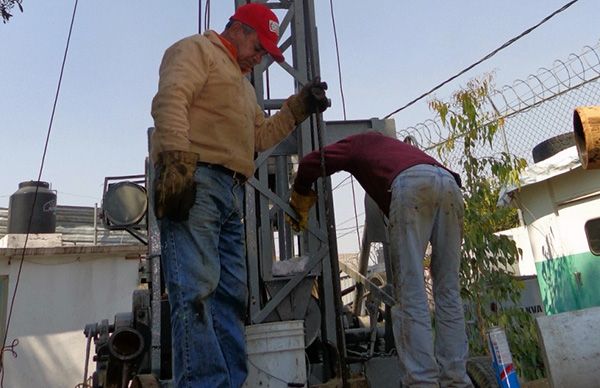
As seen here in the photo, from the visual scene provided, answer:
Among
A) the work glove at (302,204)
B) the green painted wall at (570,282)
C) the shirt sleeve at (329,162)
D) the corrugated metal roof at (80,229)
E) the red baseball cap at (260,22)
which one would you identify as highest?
the corrugated metal roof at (80,229)

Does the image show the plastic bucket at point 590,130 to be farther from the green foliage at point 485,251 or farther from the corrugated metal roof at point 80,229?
the corrugated metal roof at point 80,229

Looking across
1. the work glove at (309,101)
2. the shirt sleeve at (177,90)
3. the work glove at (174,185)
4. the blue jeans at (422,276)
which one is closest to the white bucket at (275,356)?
the blue jeans at (422,276)

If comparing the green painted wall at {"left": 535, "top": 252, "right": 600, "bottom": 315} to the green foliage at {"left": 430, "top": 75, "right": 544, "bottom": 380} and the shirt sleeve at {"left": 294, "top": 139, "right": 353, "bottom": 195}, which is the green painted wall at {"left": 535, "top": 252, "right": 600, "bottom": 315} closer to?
the green foliage at {"left": 430, "top": 75, "right": 544, "bottom": 380}

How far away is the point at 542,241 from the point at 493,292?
3.26 metres

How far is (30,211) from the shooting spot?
460 inches

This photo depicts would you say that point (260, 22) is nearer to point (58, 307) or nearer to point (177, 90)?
point (177, 90)

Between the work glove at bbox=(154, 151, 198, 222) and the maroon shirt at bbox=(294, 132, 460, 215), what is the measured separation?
101cm

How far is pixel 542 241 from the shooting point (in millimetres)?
7207

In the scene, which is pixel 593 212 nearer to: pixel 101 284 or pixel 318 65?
pixel 318 65

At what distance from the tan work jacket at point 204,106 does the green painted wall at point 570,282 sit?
5564mm

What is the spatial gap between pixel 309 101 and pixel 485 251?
242 cm

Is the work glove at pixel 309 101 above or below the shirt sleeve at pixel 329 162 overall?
above

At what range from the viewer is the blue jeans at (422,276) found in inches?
92.0

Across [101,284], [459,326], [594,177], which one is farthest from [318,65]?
[101,284]
